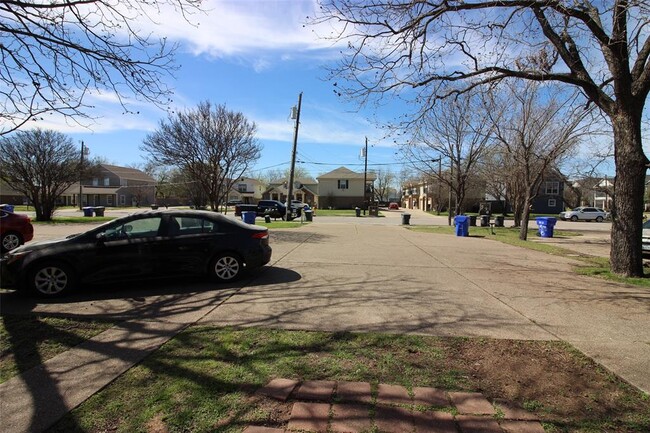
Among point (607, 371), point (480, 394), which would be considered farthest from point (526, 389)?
point (607, 371)

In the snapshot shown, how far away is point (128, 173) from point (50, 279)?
97472 mm

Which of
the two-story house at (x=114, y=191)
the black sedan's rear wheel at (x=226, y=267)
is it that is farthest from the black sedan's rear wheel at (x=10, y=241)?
the two-story house at (x=114, y=191)

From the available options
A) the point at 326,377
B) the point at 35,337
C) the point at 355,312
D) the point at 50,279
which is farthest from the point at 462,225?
the point at 35,337

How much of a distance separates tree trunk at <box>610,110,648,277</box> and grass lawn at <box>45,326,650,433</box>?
22.1 feet

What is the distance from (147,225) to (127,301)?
1596 millimetres

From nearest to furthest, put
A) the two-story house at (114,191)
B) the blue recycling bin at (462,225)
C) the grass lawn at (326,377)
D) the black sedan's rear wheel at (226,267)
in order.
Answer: the grass lawn at (326,377) < the black sedan's rear wheel at (226,267) < the blue recycling bin at (462,225) < the two-story house at (114,191)

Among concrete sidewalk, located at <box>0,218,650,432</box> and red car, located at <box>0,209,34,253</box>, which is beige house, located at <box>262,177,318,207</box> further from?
concrete sidewalk, located at <box>0,218,650,432</box>

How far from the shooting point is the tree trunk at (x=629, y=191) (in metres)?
9.76

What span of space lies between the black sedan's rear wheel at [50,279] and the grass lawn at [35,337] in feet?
3.76

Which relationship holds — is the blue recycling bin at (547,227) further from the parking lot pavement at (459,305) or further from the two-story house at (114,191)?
the two-story house at (114,191)

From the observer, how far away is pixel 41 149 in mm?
27031

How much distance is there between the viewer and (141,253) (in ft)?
24.3

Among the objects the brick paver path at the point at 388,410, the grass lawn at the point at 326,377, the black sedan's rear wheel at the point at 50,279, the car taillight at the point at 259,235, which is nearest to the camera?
the brick paver path at the point at 388,410

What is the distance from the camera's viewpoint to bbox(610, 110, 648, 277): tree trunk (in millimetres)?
9758
